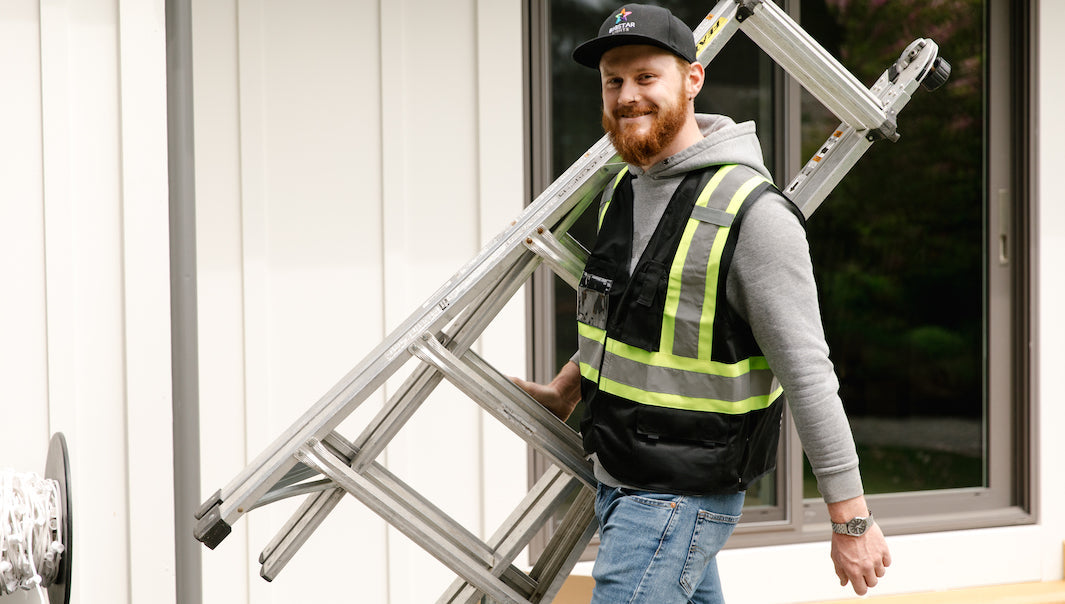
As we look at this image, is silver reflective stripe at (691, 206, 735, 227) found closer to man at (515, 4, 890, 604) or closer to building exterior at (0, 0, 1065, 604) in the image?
man at (515, 4, 890, 604)

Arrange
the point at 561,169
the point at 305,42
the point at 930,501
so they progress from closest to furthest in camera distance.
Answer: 1. the point at 305,42
2. the point at 561,169
3. the point at 930,501

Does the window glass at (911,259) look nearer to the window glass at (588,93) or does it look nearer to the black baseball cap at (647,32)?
the window glass at (588,93)

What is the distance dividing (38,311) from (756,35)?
7.67 feet

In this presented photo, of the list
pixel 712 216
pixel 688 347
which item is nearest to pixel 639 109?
pixel 712 216

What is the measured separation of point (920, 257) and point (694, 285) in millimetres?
2672

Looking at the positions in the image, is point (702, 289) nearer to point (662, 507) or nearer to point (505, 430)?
point (662, 507)

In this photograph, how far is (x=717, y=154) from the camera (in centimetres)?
202

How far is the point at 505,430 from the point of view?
3459mm

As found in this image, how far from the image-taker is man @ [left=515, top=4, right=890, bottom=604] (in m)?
1.89

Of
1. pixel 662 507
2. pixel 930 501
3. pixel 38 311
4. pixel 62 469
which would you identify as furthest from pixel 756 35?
pixel 930 501

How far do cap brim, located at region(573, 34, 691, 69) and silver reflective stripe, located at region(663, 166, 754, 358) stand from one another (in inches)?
12.6

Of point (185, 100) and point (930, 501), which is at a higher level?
point (185, 100)

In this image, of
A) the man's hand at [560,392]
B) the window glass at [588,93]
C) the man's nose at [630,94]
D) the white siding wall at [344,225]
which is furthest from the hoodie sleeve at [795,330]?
the window glass at [588,93]

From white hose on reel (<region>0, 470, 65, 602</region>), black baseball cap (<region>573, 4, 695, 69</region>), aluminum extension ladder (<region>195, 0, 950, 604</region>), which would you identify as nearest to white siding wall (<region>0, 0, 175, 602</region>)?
white hose on reel (<region>0, 470, 65, 602</region>)
